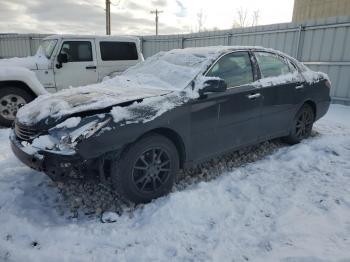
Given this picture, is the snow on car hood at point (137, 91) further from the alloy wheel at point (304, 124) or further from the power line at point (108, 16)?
the power line at point (108, 16)

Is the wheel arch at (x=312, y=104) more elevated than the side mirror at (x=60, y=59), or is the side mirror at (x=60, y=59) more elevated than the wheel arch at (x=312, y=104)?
the side mirror at (x=60, y=59)

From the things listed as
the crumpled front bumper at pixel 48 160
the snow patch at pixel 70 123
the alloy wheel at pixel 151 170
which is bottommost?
the alloy wheel at pixel 151 170

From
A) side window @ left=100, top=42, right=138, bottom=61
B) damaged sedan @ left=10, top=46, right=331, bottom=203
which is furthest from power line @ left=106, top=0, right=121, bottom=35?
damaged sedan @ left=10, top=46, right=331, bottom=203

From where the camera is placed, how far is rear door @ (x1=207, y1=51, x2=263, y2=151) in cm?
383

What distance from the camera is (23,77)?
6.20 meters

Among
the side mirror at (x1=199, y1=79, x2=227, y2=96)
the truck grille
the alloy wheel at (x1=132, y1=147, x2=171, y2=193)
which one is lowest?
the alloy wheel at (x1=132, y1=147, x2=171, y2=193)

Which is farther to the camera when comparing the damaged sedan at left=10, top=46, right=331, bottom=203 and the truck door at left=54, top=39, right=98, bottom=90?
the truck door at left=54, top=39, right=98, bottom=90

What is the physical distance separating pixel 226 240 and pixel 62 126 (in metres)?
1.82

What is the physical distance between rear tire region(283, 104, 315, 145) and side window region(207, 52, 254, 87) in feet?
4.64

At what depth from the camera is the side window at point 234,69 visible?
3.90m

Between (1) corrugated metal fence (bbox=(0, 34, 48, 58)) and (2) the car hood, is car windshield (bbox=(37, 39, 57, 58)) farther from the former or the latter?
(1) corrugated metal fence (bbox=(0, 34, 48, 58))

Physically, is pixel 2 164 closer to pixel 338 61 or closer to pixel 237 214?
pixel 237 214

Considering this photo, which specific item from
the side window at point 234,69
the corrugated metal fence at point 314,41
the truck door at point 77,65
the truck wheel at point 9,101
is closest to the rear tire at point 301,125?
the side window at point 234,69

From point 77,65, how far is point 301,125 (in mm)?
5067
